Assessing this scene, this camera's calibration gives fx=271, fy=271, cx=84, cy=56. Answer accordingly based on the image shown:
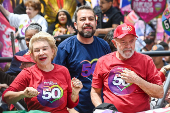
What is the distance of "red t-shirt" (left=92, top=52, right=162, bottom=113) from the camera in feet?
8.03

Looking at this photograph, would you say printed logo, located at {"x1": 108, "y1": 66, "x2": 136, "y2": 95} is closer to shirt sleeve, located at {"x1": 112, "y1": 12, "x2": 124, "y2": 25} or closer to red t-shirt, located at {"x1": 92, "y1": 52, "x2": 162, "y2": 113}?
red t-shirt, located at {"x1": 92, "y1": 52, "x2": 162, "y2": 113}

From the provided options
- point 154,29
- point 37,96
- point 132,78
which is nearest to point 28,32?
point 37,96

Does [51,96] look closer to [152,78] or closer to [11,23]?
[152,78]

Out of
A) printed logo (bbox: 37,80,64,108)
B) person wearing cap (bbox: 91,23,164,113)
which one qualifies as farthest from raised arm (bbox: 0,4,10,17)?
person wearing cap (bbox: 91,23,164,113)

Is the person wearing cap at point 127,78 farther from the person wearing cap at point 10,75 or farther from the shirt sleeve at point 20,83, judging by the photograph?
the person wearing cap at point 10,75

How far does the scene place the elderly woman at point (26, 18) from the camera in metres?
4.57

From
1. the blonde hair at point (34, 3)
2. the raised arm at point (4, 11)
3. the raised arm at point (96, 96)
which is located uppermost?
the blonde hair at point (34, 3)

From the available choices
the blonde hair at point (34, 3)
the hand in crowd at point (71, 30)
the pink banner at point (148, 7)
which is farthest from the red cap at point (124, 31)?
the pink banner at point (148, 7)

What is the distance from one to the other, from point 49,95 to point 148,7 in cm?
394

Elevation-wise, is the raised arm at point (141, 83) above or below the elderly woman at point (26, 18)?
Result: below

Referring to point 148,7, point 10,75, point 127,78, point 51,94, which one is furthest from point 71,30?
point 127,78

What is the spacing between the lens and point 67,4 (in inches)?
204

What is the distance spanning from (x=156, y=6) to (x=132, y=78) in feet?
12.5

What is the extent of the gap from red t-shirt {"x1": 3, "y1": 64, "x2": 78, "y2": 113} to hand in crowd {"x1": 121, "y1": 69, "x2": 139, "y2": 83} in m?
0.58
